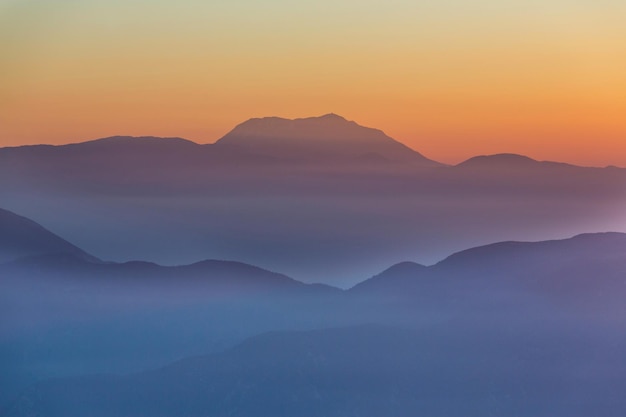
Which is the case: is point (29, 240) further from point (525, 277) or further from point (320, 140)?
point (525, 277)

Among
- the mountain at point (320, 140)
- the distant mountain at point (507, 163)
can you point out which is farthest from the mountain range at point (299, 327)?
the mountain at point (320, 140)

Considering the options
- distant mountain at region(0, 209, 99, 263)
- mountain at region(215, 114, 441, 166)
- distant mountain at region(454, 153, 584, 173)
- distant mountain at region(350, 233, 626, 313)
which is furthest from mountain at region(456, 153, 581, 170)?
distant mountain at region(0, 209, 99, 263)

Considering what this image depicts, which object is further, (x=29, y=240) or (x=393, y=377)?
(x=29, y=240)

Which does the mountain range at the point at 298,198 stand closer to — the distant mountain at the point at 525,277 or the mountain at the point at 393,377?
the distant mountain at the point at 525,277

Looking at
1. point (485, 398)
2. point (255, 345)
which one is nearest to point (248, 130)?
point (255, 345)

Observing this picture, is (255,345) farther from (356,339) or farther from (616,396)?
(616,396)

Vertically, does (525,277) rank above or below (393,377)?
above

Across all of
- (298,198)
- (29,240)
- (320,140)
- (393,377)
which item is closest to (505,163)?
(320,140)
